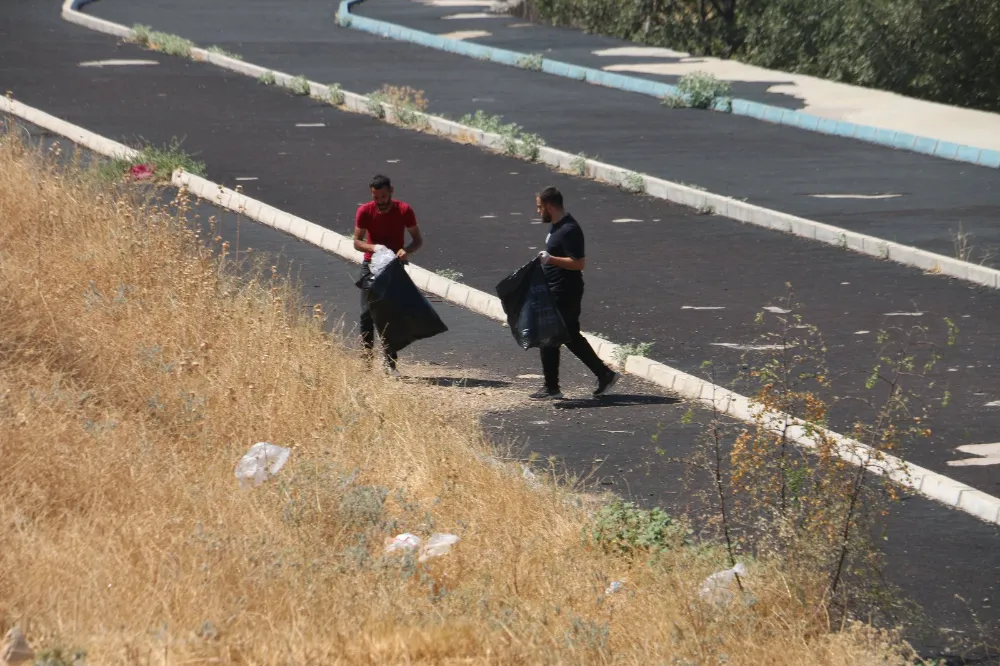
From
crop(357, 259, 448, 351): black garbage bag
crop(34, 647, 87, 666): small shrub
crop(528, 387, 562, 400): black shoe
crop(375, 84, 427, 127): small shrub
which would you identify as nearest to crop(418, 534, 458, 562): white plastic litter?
crop(34, 647, 87, 666): small shrub

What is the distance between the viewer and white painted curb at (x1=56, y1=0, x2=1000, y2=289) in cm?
1517

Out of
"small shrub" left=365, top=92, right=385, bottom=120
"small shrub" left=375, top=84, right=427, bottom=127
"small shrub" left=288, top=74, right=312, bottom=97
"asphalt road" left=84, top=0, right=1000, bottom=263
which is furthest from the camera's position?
"small shrub" left=288, top=74, right=312, bottom=97

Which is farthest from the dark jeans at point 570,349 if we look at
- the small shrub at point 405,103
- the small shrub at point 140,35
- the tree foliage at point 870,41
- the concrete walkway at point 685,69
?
the small shrub at point 140,35

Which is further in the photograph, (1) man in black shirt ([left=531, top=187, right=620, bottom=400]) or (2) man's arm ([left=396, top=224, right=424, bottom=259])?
(2) man's arm ([left=396, top=224, right=424, bottom=259])

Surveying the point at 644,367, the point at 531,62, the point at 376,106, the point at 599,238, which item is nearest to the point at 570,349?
the point at 644,367

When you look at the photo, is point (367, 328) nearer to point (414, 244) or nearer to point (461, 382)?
point (414, 244)

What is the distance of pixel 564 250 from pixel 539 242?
5.18 meters

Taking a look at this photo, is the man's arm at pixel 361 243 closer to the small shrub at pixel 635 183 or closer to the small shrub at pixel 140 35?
the small shrub at pixel 635 183

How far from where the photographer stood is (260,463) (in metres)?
8.65

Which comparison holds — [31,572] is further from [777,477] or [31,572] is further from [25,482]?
[777,477]

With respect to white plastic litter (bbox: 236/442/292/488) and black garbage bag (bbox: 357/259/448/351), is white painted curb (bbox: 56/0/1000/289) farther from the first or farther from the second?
white plastic litter (bbox: 236/442/292/488)

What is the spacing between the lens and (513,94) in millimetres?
26594

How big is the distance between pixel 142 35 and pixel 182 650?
1089 inches

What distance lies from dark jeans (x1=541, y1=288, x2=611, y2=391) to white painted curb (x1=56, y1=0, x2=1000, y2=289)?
508 cm
